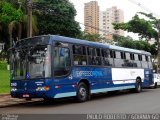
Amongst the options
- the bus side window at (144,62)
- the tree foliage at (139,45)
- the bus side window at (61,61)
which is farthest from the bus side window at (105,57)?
the tree foliage at (139,45)

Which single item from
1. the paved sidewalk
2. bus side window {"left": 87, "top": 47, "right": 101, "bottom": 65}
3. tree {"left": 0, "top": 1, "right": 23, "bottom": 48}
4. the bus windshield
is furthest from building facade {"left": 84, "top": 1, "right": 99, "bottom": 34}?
the bus windshield

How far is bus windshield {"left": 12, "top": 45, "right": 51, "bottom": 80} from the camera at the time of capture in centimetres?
1496

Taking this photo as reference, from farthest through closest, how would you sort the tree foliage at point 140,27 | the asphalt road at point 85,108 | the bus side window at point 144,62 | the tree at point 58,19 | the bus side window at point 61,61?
the tree at point 58,19
the tree foliage at point 140,27
the bus side window at point 144,62
the bus side window at point 61,61
the asphalt road at point 85,108

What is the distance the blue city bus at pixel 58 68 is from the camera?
1502cm

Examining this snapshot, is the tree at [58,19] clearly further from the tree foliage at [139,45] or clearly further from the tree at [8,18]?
the tree foliage at [139,45]

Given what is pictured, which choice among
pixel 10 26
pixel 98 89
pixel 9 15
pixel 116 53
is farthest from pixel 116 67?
pixel 10 26

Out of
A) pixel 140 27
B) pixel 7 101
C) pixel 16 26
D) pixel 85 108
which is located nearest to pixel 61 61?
pixel 85 108

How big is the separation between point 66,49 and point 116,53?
5.77 meters

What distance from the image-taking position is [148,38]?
4347cm

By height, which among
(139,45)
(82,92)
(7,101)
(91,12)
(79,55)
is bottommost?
(7,101)

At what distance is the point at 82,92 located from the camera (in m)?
17.0

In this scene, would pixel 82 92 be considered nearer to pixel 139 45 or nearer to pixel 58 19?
pixel 139 45

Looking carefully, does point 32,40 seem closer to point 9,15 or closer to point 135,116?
point 9,15

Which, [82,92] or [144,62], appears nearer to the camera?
[82,92]
